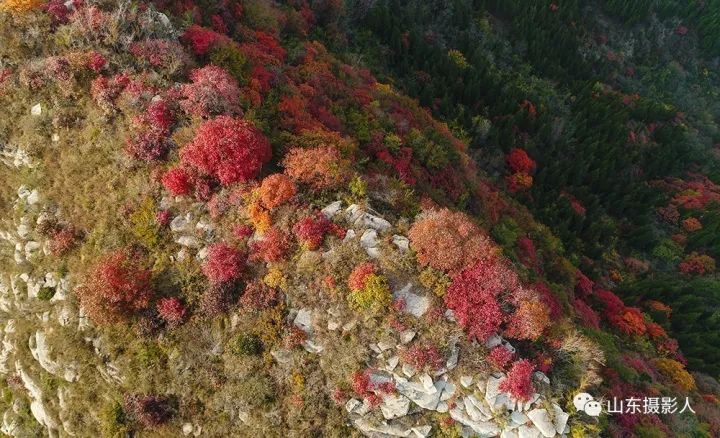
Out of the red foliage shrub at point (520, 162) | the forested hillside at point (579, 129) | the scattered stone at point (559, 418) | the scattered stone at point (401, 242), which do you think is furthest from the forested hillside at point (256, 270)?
the red foliage shrub at point (520, 162)

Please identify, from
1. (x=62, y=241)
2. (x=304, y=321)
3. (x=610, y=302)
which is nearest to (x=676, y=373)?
(x=610, y=302)

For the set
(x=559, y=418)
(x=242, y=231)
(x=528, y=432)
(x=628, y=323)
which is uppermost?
→ (x=242, y=231)

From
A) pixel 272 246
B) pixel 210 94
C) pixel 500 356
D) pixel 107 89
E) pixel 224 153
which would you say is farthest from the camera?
pixel 210 94

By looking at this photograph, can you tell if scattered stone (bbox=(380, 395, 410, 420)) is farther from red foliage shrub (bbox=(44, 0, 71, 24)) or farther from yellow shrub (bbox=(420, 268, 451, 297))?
red foliage shrub (bbox=(44, 0, 71, 24))

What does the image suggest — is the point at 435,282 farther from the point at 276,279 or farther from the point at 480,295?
the point at 276,279

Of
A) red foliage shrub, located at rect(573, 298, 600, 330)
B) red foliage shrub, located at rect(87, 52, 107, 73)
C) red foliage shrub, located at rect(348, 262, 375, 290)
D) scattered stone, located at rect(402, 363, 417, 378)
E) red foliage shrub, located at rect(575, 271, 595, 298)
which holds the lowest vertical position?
red foliage shrub, located at rect(575, 271, 595, 298)

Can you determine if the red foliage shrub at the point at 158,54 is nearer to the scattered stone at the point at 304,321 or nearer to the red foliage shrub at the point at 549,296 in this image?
the scattered stone at the point at 304,321

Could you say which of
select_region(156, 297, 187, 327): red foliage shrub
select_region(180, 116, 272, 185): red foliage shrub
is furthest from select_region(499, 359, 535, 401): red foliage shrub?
select_region(180, 116, 272, 185): red foliage shrub
